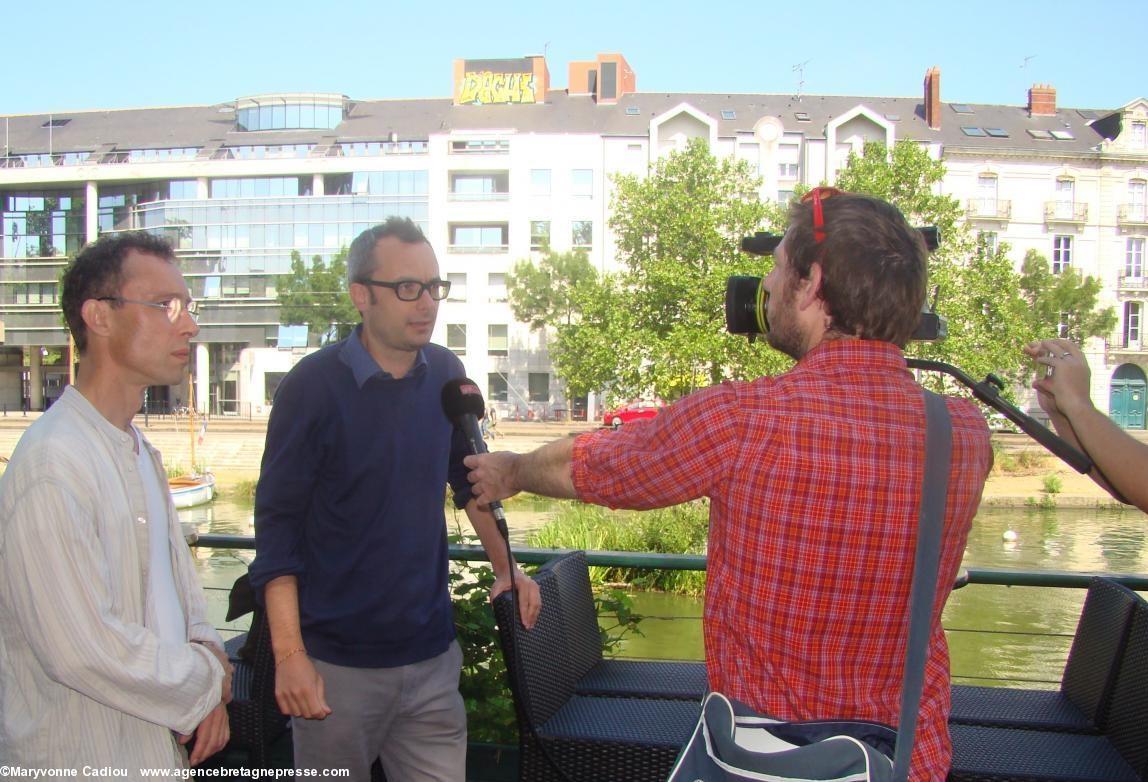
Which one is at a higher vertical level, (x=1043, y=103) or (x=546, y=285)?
(x=1043, y=103)

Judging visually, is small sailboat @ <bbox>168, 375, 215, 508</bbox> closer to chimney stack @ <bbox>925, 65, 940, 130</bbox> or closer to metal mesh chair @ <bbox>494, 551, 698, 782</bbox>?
metal mesh chair @ <bbox>494, 551, 698, 782</bbox>

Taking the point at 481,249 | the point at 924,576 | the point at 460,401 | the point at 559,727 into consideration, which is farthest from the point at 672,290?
the point at 924,576

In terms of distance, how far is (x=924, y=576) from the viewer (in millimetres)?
1550

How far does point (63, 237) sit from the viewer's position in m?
56.4

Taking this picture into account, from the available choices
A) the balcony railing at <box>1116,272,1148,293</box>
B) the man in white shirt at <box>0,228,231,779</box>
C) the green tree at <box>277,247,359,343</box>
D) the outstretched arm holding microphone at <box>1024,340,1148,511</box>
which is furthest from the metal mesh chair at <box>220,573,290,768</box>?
the balcony railing at <box>1116,272,1148,293</box>

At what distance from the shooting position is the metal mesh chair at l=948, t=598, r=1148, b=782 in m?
2.54

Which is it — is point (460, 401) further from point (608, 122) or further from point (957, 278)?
point (608, 122)

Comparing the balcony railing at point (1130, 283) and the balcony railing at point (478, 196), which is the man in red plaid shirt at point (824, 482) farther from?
the balcony railing at point (1130, 283)

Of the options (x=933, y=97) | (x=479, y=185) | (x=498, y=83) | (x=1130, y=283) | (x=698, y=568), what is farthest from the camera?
(x=498, y=83)

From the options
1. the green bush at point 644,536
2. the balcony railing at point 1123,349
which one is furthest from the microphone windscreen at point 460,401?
the balcony railing at point 1123,349

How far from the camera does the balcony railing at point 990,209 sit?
150ft

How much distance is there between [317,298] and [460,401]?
47.1m

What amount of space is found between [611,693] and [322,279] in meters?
46.4

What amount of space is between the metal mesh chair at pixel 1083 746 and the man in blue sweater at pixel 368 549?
4.10 feet
